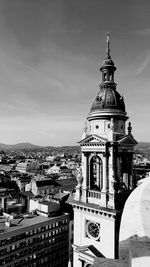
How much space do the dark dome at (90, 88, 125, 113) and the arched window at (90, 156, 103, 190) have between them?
5.87 m

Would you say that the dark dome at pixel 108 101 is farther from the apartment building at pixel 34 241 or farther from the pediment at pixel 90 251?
the apartment building at pixel 34 241

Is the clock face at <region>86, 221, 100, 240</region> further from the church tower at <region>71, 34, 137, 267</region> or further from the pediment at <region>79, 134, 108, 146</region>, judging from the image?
the pediment at <region>79, 134, 108, 146</region>

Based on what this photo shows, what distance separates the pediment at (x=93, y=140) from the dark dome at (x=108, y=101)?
3.29m

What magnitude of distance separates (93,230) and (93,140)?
32.3ft

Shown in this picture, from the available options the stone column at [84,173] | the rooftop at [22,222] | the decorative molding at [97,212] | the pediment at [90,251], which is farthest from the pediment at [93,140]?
the rooftop at [22,222]

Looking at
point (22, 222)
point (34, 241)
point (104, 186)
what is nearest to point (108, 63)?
point (104, 186)

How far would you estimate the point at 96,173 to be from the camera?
2784cm

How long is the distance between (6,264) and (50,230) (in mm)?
11182

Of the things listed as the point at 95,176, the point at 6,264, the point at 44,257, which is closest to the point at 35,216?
the point at 44,257

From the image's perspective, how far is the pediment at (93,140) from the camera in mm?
26013

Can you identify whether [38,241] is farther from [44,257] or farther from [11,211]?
[11,211]

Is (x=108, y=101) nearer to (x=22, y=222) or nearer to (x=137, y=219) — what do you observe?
(x=137, y=219)

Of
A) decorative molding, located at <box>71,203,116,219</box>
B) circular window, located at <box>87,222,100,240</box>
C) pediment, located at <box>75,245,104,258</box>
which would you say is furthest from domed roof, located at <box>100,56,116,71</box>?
pediment, located at <box>75,245,104,258</box>

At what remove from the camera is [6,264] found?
4400 cm
